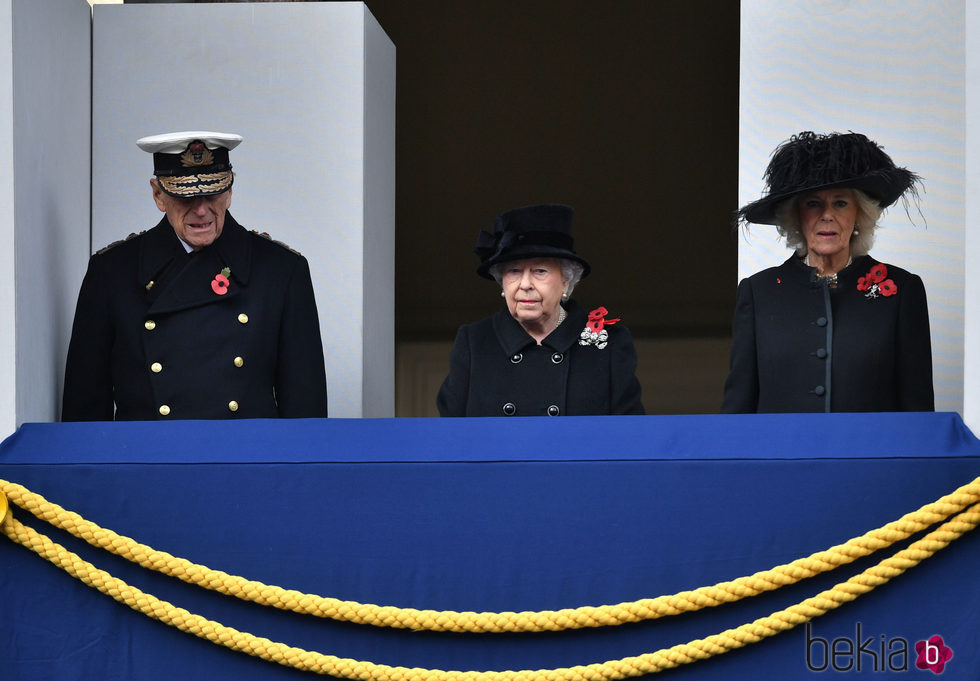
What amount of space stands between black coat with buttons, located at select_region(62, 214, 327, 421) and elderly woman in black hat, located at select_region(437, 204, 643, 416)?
0.43 meters

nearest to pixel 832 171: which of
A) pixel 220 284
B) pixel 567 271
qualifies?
pixel 567 271

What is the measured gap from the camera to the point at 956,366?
4.16m

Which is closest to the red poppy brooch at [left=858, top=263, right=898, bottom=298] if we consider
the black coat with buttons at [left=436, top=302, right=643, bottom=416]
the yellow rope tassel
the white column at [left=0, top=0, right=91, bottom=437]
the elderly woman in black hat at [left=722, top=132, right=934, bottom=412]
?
the elderly woman in black hat at [left=722, top=132, right=934, bottom=412]

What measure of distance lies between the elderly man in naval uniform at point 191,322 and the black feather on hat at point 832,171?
123 centimetres

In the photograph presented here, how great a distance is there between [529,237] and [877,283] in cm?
86

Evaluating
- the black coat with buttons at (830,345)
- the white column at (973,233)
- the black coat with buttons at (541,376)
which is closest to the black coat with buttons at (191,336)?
the black coat with buttons at (541,376)

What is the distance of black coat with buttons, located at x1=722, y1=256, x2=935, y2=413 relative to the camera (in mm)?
3545

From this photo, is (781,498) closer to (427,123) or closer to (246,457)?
(246,457)

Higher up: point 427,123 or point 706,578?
point 427,123

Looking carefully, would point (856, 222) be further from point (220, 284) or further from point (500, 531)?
point (220, 284)

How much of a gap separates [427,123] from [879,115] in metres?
3.61

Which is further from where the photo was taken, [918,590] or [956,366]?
[956,366]

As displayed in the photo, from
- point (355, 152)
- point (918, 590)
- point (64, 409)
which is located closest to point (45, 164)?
point (64, 409)

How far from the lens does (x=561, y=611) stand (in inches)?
104
